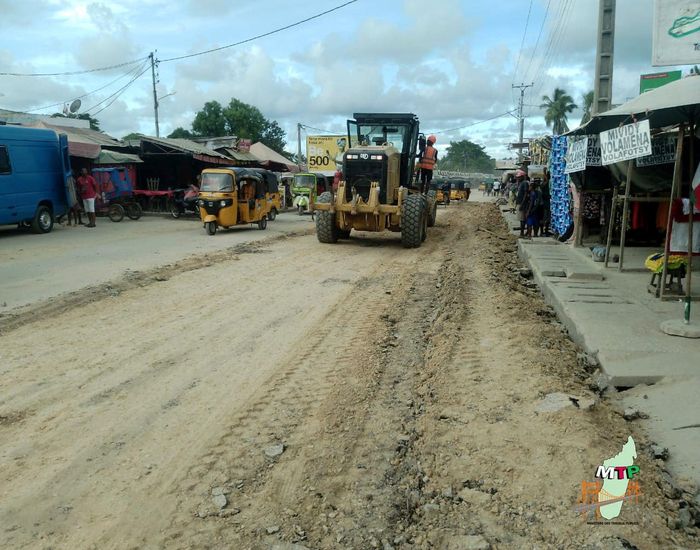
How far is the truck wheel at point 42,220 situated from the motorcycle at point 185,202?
6.29 m

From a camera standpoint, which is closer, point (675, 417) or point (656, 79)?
point (675, 417)

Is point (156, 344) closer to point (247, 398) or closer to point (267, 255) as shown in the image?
point (247, 398)

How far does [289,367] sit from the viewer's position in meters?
5.20

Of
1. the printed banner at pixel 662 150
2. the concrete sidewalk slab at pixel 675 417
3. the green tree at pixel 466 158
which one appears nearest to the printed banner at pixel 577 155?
the printed banner at pixel 662 150

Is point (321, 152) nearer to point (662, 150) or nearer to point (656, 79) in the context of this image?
point (656, 79)

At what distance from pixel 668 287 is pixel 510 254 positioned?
591 centimetres

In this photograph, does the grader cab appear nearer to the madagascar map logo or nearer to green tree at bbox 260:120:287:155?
the madagascar map logo

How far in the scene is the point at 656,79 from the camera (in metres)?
17.2

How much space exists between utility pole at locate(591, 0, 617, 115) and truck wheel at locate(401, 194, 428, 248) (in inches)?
162

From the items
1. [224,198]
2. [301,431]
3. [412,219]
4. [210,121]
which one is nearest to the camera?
[301,431]

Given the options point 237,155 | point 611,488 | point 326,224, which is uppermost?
point 237,155

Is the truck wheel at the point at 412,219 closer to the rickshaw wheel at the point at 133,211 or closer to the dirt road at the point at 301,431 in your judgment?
the dirt road at the point at 301,431

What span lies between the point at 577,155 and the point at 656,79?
27.2 ft

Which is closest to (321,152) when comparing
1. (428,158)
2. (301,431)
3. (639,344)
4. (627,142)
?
(428,158)
